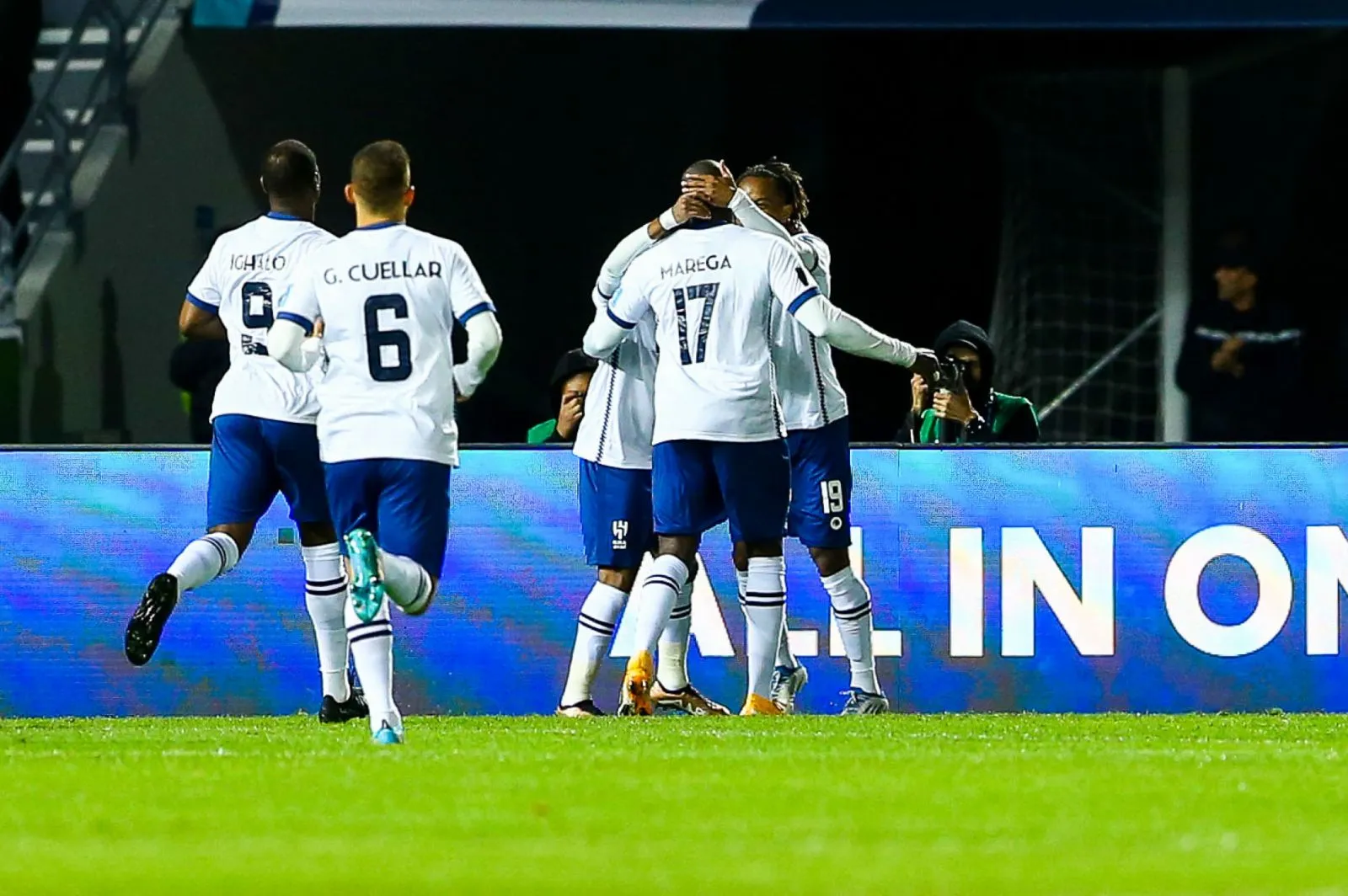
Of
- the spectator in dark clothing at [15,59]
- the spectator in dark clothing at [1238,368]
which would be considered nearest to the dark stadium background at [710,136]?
the spectator in dark clothing at [15,59]

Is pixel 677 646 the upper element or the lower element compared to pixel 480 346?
lower

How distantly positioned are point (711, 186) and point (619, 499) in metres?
1.19

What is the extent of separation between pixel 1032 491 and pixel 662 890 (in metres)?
6.23

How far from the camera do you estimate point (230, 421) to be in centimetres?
929

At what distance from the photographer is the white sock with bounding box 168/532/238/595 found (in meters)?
9.00

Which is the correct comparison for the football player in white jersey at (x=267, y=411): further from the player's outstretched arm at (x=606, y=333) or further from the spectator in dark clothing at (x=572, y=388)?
the spectator in dark clothing at (x=572, y=388)

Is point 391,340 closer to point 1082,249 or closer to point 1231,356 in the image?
point 1231,356

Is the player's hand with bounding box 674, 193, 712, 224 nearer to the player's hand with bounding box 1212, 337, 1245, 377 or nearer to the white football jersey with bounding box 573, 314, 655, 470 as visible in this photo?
the white football jersey with bounding box 573, 314, 655, 470

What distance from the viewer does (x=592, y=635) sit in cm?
998

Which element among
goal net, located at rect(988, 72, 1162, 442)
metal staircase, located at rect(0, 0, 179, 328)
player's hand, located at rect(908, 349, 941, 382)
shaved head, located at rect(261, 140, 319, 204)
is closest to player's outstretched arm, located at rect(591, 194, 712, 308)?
player's hand, located at rect(908, 349, 941, 382)

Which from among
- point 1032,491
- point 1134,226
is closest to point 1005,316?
point 1134,226

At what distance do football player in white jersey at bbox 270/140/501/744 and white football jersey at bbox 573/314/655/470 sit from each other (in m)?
2.07

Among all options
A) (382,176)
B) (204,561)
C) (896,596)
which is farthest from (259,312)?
(896,596)

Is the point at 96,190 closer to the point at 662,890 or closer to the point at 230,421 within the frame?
the point at 230,421
